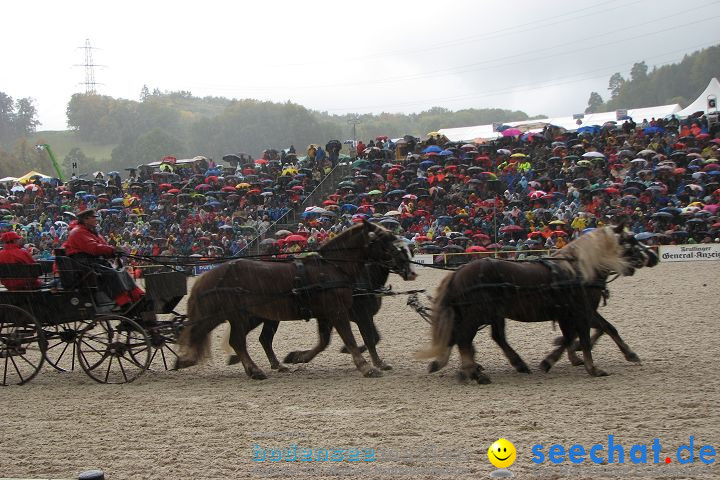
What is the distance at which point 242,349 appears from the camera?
9.21 meters

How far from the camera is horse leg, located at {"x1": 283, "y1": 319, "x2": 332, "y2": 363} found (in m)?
9.54

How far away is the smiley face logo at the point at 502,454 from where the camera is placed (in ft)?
17.1

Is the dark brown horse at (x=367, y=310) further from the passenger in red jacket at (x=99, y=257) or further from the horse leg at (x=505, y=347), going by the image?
the passenger in red jacket at (x=99, y=257)

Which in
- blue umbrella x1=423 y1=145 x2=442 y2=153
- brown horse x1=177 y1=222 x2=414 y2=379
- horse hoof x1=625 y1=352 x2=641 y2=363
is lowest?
horse hoof x1=625 y1=352 x2=641 y2=363

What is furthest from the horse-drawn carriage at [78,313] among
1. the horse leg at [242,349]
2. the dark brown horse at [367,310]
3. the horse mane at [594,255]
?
the horse mane at [594,255]

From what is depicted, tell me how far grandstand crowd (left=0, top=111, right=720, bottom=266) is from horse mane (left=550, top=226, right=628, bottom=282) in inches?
507

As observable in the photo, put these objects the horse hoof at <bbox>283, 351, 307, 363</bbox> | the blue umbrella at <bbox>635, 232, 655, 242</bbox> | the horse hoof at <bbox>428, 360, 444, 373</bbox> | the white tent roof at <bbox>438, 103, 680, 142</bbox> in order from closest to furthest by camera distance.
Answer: the horse hoof at <bbox>428, 360, 444, 373</bbox> < the horse hoof at <bbox>283, 351, 307, 363</bbox> < the blue umbrella at <bbox>635, 232, 655, 242</bbox> < the white tent roof at <bbox>438, 103, 680, 142</bbox>

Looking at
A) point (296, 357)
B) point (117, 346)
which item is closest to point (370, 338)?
point (296, 357)

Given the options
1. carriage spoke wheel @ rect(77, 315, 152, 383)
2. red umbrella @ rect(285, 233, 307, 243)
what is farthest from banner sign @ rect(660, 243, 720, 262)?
carriage spoke wheel @ rect(77, 315, 152, 383)

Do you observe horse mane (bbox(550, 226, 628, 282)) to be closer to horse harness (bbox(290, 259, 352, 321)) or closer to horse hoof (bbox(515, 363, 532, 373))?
horse hoof (bbox(515, 363, 532, 373))

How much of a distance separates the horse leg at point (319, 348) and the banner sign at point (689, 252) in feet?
48.4

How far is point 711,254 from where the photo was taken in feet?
69.8

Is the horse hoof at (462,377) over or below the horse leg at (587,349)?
below

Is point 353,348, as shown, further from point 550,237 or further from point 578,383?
point 550,237
